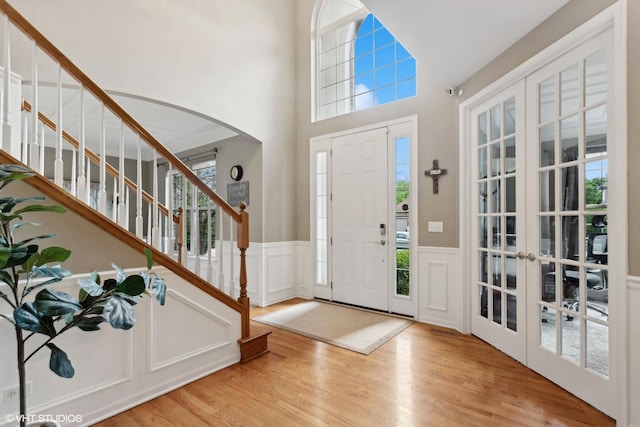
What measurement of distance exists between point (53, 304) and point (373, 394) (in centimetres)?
186

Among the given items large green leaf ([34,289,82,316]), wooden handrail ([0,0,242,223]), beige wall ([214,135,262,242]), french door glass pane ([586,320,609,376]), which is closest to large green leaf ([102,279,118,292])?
large green leaf ([34,289,82,316])

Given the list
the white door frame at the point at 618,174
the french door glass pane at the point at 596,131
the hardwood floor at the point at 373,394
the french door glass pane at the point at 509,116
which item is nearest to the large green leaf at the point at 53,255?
Answer: the hardwood floor at the point at 373,394

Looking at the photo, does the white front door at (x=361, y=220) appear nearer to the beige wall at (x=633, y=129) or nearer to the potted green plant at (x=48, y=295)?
the beige wall at (x=633, y=129)

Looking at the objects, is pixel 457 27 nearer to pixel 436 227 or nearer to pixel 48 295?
pixel 436 227

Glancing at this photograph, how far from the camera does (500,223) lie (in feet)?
9.02

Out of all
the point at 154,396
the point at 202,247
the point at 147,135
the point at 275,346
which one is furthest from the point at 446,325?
the point at 202,247

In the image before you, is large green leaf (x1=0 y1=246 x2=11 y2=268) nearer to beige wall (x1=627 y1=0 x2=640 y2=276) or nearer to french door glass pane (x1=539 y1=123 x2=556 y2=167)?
beige wall (x1=627 y1=0 x2=640 y2=276)

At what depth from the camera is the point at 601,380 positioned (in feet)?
6.20

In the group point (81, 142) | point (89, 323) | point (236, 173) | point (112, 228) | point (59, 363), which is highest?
point (236, 173)

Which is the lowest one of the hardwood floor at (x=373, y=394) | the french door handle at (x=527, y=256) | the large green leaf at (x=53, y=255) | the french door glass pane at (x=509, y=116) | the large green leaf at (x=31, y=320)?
the hardwood floor at (x=373, y=394)

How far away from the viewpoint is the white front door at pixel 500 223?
8.24ft

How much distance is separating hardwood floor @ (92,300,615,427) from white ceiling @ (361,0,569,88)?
252 centimetres

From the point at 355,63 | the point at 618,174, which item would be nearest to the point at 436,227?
the point at 618,174

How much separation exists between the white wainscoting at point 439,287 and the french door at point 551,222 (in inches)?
10.4
